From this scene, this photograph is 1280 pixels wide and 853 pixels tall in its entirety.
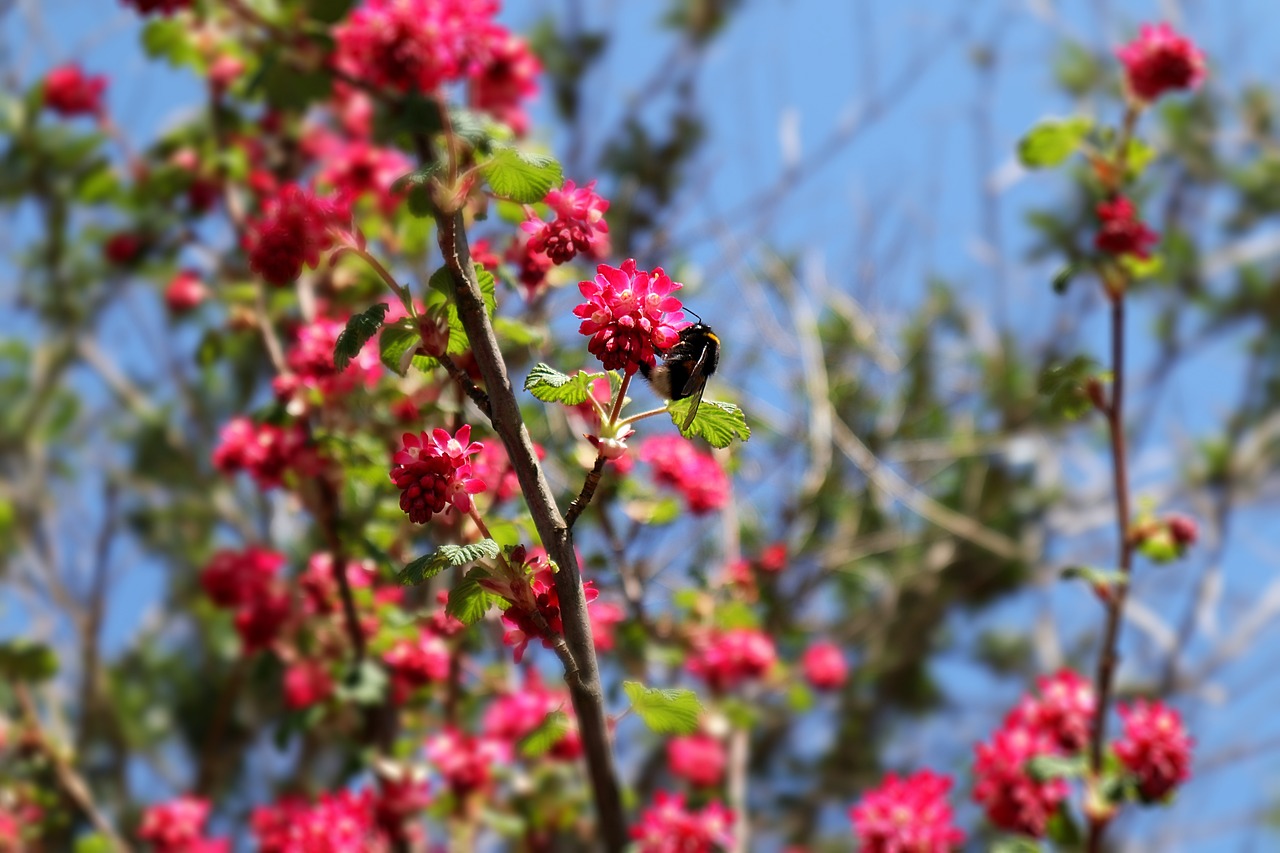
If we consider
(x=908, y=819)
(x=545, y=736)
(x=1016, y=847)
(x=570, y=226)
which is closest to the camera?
(x=570, y=226)

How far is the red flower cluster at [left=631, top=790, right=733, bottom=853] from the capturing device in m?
2.33

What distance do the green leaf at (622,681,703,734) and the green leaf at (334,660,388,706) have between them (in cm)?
113

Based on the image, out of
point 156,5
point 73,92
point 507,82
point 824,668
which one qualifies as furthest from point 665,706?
point 73,92

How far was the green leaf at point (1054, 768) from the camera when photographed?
226 centimetres

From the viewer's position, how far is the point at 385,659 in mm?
2619

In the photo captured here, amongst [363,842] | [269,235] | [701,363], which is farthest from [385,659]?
[701,363]

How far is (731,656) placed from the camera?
3377 mm

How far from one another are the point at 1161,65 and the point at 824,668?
2.25 m

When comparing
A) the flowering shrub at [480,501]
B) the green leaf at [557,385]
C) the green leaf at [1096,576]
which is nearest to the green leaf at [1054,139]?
the flowering shrub at [480,501]

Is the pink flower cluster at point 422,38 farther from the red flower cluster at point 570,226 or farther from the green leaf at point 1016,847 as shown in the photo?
the green leaf at point 1016,847

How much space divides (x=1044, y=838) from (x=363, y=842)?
1443 mm

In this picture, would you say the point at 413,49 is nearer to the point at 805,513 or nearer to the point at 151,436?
the point at 805,513

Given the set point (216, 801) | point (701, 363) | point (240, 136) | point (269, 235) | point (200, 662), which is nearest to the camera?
point (701, 363)

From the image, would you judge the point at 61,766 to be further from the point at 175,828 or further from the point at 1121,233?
the point at 1121,233
